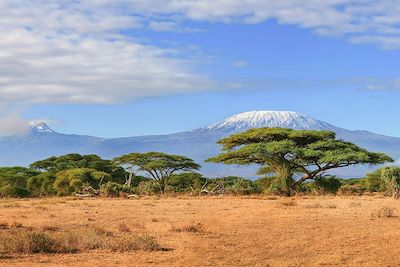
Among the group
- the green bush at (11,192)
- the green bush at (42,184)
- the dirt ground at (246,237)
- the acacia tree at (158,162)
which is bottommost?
the dirt ground at (246,237)

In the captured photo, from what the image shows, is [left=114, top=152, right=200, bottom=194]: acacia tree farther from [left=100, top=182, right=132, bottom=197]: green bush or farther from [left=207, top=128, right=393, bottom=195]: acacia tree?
[left=207, top=128, right=393, bottom=195]: acacia tree

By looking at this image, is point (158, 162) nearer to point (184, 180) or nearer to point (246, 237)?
point (184, 180)

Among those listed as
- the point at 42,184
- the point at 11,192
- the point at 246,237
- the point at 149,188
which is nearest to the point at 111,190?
the point at 149,188

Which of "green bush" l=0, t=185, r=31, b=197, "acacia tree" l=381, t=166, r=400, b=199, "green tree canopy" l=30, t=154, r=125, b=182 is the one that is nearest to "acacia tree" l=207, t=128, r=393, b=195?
"acacia tree" l=381, t=166, r=400, b=199

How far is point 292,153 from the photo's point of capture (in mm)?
47062

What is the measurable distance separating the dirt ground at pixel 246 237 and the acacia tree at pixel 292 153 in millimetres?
18095

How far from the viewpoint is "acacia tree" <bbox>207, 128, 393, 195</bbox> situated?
4656 centimetres

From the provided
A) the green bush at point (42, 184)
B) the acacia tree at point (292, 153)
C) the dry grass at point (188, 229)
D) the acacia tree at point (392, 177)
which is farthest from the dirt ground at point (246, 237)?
the green bush at point (42, 184)

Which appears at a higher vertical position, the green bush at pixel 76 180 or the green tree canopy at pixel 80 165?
the green tree canopy at pixel 80 165

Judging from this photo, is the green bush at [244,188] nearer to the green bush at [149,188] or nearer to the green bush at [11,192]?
the green bush at [149,188]

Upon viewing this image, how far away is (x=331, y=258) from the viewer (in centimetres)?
1434

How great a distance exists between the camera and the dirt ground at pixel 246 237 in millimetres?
14078

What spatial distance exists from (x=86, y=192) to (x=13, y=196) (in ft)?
21.7

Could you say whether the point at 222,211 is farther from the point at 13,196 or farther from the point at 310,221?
the point at 13,196
